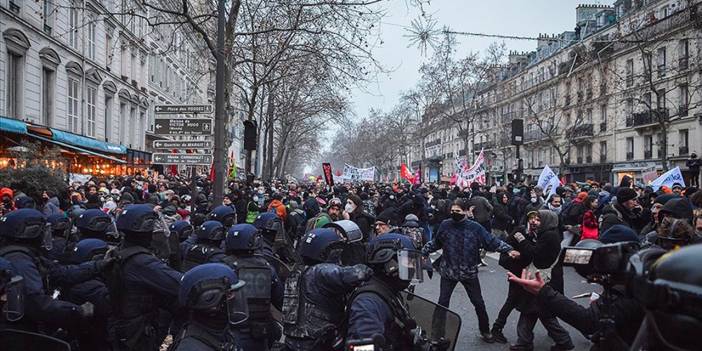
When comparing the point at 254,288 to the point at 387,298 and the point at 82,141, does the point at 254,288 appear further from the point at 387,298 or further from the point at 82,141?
the point at 82,141

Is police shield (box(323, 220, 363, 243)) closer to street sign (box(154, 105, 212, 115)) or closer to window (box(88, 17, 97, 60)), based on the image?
street sign (box(154, 105, 212, 115))

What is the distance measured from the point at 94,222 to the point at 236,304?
2.81 meters

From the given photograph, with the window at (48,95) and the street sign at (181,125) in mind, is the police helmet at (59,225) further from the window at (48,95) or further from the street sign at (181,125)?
the window at (48,95)

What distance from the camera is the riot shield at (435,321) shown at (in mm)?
3268

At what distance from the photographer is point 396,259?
312 centimetres

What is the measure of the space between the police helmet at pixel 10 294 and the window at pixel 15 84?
18929mm

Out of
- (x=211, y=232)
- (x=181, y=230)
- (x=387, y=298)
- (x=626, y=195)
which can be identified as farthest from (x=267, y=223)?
(x=626, y=195)

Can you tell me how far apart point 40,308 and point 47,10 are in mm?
21919

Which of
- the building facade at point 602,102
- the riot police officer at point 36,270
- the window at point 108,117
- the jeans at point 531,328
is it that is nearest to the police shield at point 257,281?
the riot police officer at point 36,270

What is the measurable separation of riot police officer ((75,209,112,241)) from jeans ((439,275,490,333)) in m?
3.86

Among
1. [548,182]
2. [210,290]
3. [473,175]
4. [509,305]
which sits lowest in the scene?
[509,305]

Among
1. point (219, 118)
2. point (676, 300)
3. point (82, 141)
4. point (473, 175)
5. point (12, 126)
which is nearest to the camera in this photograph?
point (676, 300)

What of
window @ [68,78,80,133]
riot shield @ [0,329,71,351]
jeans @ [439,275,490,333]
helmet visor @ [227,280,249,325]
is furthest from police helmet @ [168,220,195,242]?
window @ [68,78,80,133]

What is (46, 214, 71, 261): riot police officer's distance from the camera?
5338 millimetres
